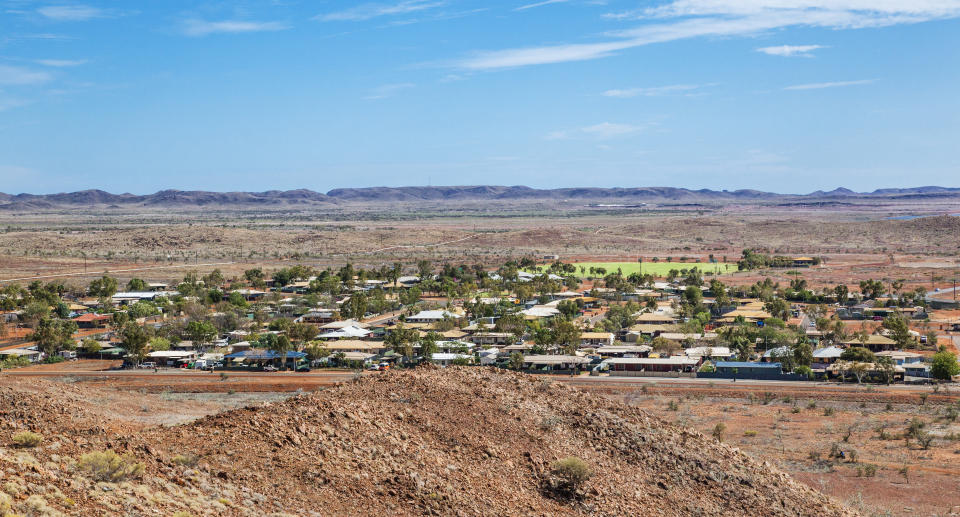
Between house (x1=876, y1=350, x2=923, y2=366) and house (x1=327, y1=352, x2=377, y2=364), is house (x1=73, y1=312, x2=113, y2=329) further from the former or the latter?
house (x1=876, y1=350, x2=923, y2=366)

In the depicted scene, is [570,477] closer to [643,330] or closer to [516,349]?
[516,349]

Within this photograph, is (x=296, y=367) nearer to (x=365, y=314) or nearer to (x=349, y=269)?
(x=365, y=314)

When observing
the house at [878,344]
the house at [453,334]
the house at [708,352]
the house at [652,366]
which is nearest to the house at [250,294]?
the house at [453,334]

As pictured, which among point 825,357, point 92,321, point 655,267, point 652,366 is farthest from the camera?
point 655,267

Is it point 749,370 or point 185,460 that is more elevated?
point 185,460

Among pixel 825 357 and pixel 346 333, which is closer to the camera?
pixel 825 357

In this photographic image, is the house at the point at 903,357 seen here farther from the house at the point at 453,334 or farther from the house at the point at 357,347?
the house at the point at 357,347

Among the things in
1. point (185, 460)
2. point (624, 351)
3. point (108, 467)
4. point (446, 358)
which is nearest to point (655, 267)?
point (624, 351)
